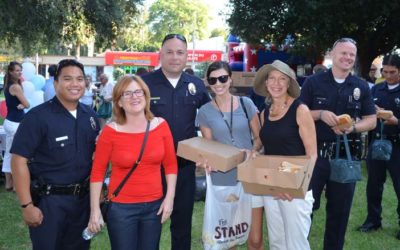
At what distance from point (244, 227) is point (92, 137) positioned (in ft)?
5.10

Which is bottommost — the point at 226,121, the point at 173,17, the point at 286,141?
the point at 286,141

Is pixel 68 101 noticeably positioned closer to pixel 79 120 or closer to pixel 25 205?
pixel 79 120

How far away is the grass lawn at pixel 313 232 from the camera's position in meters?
5.08

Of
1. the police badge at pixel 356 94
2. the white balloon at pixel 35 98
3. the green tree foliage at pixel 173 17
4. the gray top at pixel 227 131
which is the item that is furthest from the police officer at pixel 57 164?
the green tree foliage at pixel 173 17

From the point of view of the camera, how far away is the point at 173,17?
231 feet

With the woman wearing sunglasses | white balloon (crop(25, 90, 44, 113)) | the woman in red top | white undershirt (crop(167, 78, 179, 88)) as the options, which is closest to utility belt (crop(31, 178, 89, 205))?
the woman in red top

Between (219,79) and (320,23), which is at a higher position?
(320,23)

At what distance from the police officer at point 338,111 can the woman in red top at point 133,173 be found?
1.62 m

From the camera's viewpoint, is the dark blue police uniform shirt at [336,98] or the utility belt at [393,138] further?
the utility belt at [393,138]

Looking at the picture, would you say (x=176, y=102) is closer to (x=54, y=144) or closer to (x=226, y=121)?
(x=226, y=121)

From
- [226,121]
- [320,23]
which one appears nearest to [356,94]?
[226,121]

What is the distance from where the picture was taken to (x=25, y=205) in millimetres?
2986

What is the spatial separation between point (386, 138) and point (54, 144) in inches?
159

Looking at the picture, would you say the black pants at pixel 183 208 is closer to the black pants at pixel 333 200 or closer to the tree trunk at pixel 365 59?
the black pants at pixel 333 200
